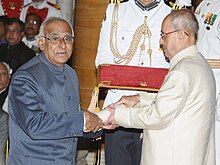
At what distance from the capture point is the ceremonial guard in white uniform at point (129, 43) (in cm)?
405

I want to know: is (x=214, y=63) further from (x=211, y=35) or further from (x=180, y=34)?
(x=180, y=34)

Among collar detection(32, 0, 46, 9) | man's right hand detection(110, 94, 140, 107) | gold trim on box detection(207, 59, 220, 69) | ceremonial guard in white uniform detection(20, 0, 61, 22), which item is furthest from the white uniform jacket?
collar detection(32, 0, 46, 9)

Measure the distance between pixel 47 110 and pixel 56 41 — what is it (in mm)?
429

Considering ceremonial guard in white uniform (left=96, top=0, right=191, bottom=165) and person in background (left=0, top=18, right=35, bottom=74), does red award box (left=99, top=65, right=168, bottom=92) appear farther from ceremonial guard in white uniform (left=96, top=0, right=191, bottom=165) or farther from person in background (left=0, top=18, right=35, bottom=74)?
person in background (left=0, top=18, right=35, bottom=74)

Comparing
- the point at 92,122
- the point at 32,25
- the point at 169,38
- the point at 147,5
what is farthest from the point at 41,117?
the point at 32,25

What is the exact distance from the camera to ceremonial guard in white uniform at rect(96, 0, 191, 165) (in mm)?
4051

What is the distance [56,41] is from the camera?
321cm

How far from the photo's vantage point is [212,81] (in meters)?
3.33

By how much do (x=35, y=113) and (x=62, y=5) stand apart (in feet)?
10.7

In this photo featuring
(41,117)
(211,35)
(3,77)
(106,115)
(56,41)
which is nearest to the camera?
(41,117)

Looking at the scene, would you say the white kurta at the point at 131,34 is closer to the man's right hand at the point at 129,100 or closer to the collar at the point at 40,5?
the man's right hand at the point at 129,100

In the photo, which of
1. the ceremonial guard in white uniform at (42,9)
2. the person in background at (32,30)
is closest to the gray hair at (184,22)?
the ceremonial guard in white uniform at (42,9)

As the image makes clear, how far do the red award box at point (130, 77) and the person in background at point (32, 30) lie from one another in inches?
94.6

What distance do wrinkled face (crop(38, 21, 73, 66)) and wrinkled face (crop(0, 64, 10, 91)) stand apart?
247 centimetres
